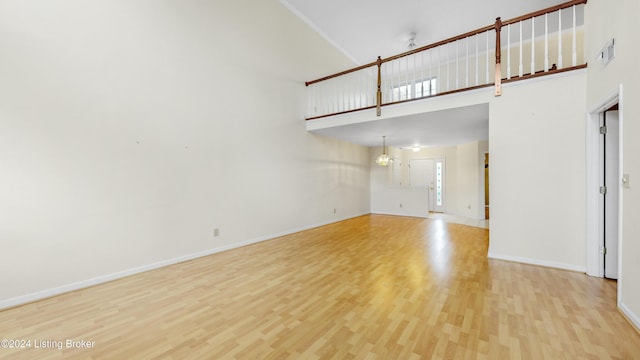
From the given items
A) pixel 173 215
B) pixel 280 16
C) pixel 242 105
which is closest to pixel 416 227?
pixel 242 105

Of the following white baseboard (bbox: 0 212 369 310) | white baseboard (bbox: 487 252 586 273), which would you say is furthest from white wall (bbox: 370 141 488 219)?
white baseboard (bbox: 0 212 369 310)

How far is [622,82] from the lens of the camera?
216 cm

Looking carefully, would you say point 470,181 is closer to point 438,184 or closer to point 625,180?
point 438,184

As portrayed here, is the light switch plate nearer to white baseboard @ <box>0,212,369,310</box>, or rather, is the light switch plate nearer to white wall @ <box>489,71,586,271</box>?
white wall @ <box>489,71,586,271</box>

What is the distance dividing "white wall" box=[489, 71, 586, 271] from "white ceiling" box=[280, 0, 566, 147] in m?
0.95

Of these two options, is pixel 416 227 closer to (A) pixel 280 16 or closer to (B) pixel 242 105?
(B) pixel 242 105

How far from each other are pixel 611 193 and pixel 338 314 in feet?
11.5

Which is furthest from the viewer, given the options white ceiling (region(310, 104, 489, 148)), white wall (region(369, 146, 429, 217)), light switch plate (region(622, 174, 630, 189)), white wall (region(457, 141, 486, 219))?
white wall (region(369, 146, 429, 217))

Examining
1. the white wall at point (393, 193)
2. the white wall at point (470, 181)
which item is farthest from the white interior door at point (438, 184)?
the white wall at point (393, 193)

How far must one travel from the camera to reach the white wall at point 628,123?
75.5 inches

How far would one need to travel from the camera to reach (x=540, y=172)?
330 centimetres

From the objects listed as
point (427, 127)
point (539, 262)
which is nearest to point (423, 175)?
point (427, 127)

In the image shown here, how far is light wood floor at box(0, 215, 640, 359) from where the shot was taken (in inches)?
66.7

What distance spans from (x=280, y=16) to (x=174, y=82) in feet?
9.83
